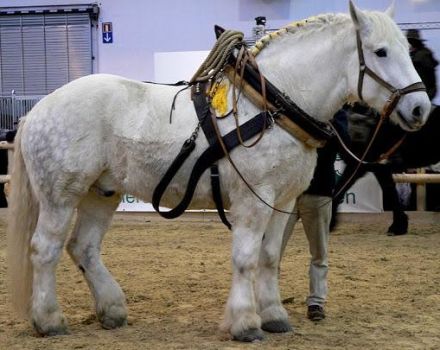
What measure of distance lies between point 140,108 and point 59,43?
33.6 feet

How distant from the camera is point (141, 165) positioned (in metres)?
4.27

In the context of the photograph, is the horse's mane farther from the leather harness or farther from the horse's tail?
the horse's tail

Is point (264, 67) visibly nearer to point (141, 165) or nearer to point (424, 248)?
point (141, 165)

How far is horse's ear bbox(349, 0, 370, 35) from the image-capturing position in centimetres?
399

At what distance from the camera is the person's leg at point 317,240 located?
4.74m

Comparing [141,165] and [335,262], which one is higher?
[141,165]

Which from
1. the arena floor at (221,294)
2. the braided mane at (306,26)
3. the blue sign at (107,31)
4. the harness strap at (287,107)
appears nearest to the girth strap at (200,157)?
the harness strap at (287,107)

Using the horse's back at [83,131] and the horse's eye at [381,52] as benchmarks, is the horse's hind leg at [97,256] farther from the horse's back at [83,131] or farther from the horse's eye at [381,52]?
the horse's eye at [381,52]

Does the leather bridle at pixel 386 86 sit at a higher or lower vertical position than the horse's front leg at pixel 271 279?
higher

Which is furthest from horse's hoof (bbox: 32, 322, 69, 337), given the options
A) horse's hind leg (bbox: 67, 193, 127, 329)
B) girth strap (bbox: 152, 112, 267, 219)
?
girth strap (bbox: 152, 112, 267, 219)

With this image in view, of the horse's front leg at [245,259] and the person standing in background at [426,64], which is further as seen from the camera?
the person standing in background at [426,64]

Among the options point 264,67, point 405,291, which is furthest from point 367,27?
point 405,291

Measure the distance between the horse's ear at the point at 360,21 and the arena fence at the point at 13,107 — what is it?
10.3 m

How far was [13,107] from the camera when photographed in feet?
44.3
